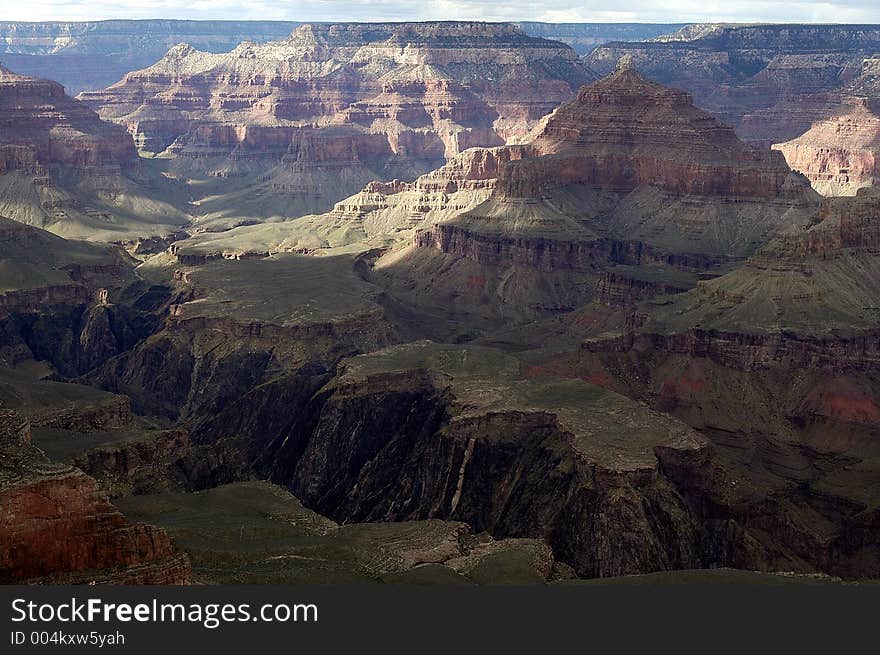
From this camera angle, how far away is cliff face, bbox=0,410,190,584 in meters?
65.6

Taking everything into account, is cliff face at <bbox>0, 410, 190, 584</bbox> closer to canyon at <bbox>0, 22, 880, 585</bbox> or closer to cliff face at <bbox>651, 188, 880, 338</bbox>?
canyon at <bbox>0, 22, 880, 585</bbox>

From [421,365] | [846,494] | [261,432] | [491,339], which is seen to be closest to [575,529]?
[846,494]

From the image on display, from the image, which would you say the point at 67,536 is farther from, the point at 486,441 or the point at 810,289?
the point at 810,289

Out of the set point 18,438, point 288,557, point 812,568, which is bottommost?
point 812,568

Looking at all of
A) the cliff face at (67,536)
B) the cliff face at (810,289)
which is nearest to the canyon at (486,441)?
the cliff face at (67,536)

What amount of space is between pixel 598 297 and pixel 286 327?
4311 cm

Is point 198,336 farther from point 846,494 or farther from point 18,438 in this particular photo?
point 18,438

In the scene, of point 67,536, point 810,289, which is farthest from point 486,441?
point 67,536

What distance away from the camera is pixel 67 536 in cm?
6669

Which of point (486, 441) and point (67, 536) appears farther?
point (486, 441)

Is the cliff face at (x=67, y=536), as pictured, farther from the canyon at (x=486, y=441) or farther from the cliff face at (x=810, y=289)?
the cliff face at (x=810, y=289)

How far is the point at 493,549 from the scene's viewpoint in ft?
313

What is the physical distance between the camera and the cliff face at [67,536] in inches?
2584

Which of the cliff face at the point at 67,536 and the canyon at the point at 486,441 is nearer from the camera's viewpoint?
the cliff face at the point at 67,536
